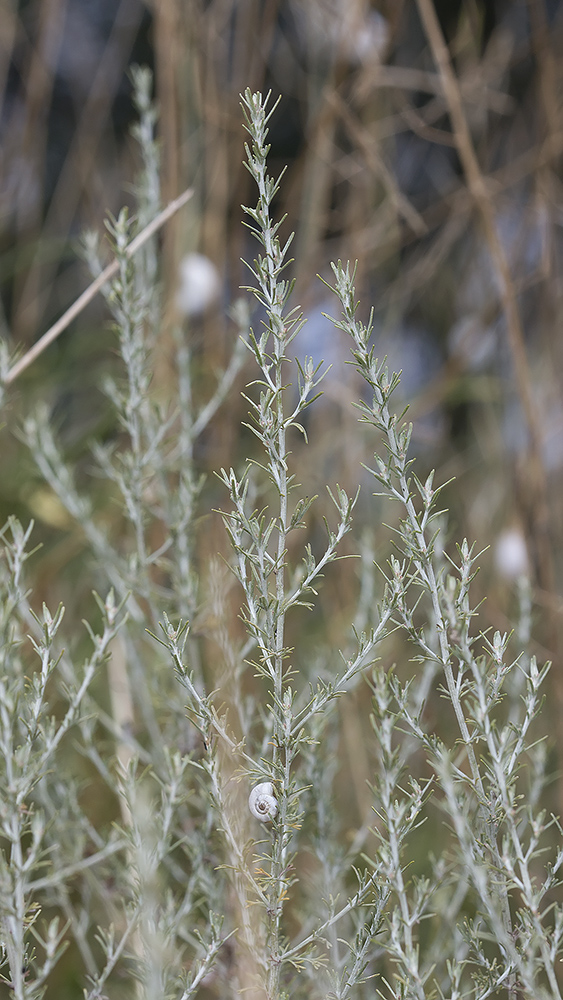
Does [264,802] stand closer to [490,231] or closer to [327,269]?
[490,231]

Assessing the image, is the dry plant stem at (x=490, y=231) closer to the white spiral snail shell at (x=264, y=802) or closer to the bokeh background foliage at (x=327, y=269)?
the bokeh background foliage at (x=327, y=269)

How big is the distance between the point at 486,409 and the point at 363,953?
701 mm

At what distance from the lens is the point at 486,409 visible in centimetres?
86

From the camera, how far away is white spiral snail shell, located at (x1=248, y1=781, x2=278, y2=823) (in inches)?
8.6

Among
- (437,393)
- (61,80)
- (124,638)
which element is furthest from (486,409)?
(61,80)

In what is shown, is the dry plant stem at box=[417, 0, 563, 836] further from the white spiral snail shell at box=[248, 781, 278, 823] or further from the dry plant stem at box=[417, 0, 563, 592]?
the white spiral snail shell at box=[248, 781, 278, 823]

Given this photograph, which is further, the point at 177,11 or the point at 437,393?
the point at 437,393

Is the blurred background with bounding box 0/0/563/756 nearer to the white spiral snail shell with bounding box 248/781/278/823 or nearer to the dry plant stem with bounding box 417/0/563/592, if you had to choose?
the dry plant stem with bounding box 417/0/563/592

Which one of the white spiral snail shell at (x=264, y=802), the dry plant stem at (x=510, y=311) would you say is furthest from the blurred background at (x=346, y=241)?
the white spiral snail shell at (x=264, y=802)

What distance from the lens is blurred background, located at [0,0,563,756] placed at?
54 cm

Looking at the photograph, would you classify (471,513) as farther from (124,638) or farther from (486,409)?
(124,638)

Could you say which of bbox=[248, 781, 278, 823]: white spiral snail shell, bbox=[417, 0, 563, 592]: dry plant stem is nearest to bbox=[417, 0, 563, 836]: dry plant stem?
bbox=[417, 0, 563, 592]: dry plant stem

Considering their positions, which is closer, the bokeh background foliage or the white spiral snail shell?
the white spiral snail shell

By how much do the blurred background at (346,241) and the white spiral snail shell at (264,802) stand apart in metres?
0.19
